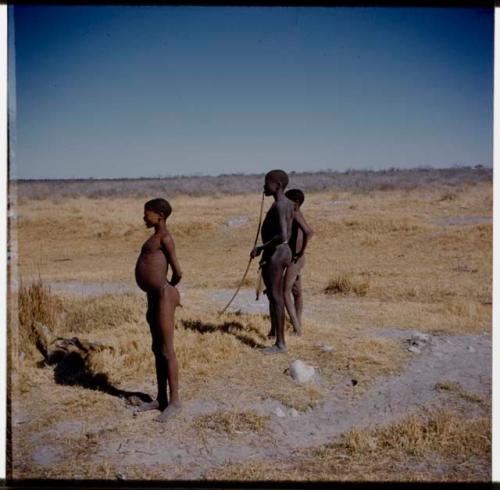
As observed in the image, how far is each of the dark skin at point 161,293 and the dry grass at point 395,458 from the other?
993mm

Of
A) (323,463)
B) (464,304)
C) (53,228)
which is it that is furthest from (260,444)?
(53,228)

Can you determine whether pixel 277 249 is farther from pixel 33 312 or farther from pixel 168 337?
pixel 33 312

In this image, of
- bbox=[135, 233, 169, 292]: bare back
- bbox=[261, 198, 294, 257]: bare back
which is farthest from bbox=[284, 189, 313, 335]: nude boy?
bbox=[135, 233, 169, 292]: bare back

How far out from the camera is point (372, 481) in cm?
389

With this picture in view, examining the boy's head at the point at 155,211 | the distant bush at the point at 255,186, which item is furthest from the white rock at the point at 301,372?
the distant bush at the point at 255,186

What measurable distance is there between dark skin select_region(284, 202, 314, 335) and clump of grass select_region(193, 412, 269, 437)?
185 centimetres

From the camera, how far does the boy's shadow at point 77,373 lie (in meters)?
5.30

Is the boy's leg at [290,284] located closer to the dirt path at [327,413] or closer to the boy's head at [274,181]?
the boy's head at [274,181]

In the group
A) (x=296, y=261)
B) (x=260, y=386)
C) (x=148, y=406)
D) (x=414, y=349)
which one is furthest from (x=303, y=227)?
(x=148, y=406)

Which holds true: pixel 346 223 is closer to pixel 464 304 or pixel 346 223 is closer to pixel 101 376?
pixel 464 304

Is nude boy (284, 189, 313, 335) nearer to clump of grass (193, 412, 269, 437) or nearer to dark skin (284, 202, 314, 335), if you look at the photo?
dark skin (284, 202, 314, 335)

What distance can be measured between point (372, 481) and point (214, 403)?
1670mm

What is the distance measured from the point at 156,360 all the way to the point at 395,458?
81.2 inches

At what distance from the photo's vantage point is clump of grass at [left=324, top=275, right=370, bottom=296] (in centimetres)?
971
